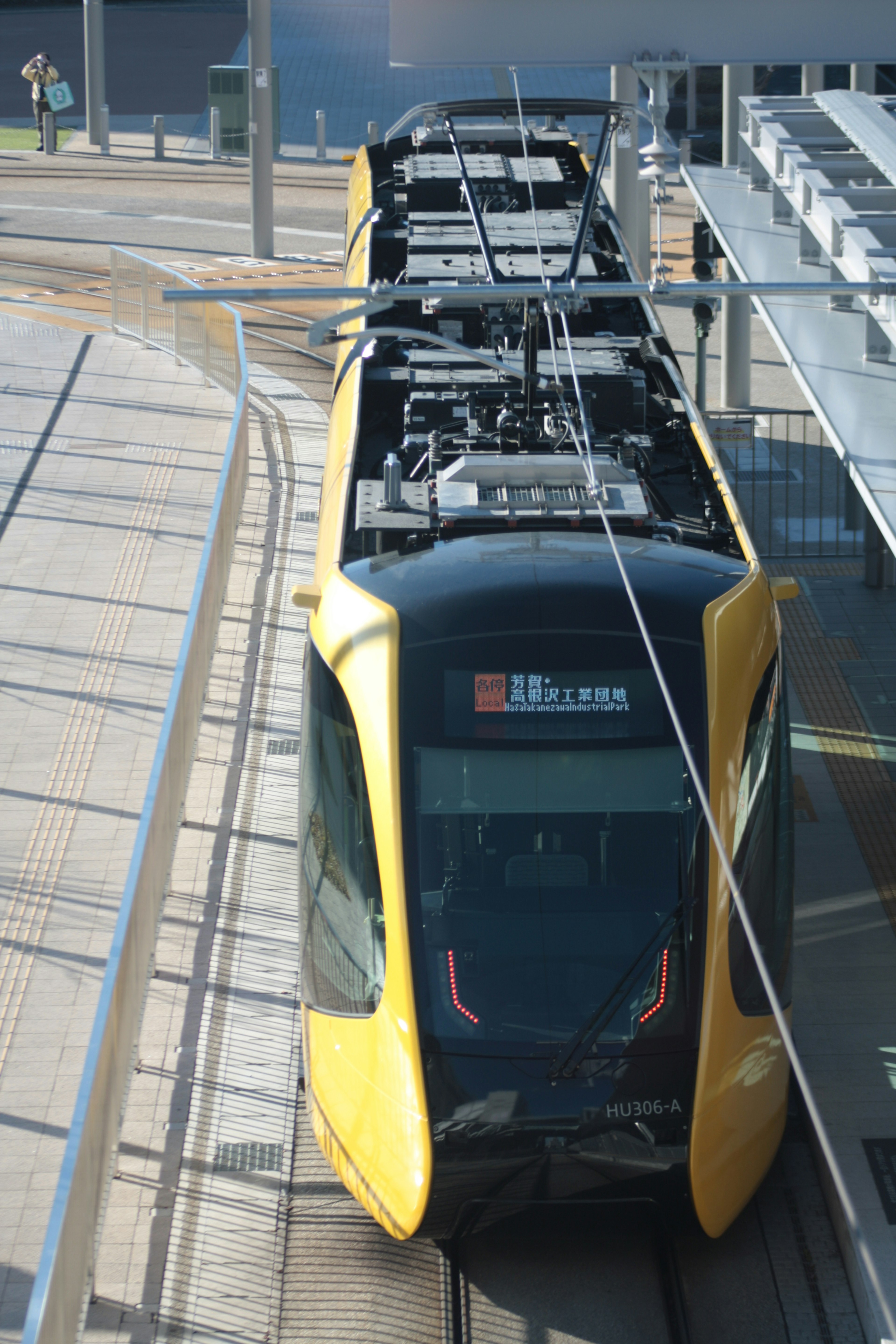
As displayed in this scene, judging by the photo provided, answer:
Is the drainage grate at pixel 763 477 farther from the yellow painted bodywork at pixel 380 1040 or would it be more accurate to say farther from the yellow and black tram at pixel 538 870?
the yellow painted bodywork at pixel 380 1040

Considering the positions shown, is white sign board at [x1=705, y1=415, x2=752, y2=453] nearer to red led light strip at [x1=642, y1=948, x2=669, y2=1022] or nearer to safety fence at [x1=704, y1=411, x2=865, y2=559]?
safety fence at [x1=704, y1=411, x2=865, y2=559]

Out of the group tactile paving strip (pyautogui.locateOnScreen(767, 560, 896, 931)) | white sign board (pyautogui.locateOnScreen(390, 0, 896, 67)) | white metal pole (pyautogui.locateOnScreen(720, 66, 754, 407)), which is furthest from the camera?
white metal pole (pyautogui.locateOnScreen(720, 66, 754, 407))

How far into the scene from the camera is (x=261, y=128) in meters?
22.5

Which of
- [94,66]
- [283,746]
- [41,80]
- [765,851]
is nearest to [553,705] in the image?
[765,851]

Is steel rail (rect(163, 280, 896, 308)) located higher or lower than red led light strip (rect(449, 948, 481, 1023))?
higher

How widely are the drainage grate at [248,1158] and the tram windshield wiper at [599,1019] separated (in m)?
1.99

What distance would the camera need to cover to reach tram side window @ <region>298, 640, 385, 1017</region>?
22.4ft

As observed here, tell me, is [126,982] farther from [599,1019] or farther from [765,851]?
[765,851]

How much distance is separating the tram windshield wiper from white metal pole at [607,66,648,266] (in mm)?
12912

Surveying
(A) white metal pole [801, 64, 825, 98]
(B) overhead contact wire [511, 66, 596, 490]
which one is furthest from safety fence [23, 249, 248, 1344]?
(A) white metal pole [801, 64, 825, 98]

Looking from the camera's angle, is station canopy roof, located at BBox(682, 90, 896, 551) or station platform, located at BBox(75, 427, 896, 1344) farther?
station canopy roof, located at BBox(682, 90, 896, 551)

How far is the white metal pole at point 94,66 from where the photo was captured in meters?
30.0

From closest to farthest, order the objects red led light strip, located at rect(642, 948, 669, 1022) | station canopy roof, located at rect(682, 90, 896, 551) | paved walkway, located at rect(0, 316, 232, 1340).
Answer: red led light strip, located at rect(642, 948, 669, 1022) < paved walkway, located at rect(0, 316, 232, 1340) < station canopy roof, located at rect(682, 90, 896, 551)

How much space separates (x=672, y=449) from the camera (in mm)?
9992
